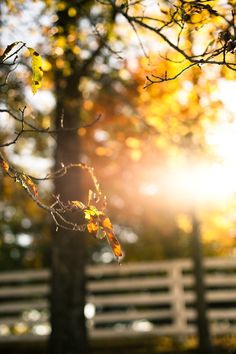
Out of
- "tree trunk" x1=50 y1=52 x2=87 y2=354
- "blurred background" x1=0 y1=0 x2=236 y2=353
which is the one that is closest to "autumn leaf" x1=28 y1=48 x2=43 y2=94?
"blurred background" x1=0 y1=0 x2=236 y2=353

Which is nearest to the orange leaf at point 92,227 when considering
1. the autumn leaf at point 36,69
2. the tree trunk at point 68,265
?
the autumn leaf at point 36,69

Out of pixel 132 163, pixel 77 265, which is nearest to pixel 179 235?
pixel 132 163

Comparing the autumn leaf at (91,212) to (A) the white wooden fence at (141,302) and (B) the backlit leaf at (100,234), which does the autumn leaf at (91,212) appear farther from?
(A) the white wooden fence at (141,302)

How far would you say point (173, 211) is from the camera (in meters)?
11.8

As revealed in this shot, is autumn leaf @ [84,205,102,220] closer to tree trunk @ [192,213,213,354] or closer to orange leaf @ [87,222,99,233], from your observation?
orange leaf @ [87,222,99,233]

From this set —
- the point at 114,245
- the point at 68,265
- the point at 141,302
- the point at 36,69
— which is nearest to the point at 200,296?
the point at 141,302

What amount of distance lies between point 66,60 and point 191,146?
205 centimetres

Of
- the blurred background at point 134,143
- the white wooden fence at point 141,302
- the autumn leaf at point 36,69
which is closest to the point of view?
the autumn leaf at point 36,69

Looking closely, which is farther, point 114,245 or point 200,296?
point 200,296

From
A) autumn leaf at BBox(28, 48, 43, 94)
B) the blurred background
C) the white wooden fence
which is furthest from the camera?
the white wooden fence

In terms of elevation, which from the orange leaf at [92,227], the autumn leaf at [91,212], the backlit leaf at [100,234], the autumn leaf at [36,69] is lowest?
the backlit leaf at [100,234]

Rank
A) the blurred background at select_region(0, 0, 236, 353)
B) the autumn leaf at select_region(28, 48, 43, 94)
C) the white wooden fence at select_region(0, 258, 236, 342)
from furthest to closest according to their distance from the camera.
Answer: the white wooden fence at select_region(0, 258, 236, 342), the blurred background at select_region(0, 0, 236, 353), the autumn leaf at select_region(28, 48, 43, 94)

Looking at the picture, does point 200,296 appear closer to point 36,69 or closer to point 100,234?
point 100,234

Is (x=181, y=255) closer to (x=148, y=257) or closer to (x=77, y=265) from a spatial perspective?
(x=148, y=257)
